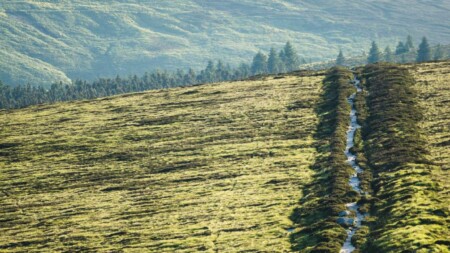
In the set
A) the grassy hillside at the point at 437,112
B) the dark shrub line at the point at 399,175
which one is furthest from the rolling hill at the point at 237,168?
the grassy hillside at the point at 437,112

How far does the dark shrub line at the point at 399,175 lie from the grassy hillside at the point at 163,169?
993 cm

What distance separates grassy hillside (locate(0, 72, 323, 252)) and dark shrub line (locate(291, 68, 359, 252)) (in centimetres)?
181

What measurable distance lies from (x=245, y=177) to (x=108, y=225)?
21.0 m

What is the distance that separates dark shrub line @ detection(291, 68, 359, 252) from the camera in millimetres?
66188

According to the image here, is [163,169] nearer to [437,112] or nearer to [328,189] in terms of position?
[328,189]

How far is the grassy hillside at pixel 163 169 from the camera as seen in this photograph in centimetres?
7844

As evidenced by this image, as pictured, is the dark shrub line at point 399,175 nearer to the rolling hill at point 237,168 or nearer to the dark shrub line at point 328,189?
the rolling hill at point 237,168

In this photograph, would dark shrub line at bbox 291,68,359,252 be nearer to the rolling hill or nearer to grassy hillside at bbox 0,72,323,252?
the rolling hill

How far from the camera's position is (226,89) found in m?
145

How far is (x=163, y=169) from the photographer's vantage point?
338 ft

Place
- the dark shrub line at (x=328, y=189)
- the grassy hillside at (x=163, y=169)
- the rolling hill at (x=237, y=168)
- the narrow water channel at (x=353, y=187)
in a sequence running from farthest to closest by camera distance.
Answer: the grassy hillside at (x=163, y=169) < the rolling hill at (x=237, y=168) < the dark shrub line at (x=328, y=189) < the narrow water channel at (x=353, y=187)

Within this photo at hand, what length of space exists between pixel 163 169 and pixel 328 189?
3244 centimetres

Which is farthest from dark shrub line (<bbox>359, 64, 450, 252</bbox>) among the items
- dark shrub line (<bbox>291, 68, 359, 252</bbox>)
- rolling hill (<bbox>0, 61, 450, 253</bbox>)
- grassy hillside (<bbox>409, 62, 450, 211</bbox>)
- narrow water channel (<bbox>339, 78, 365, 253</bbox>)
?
dark shrub line (<bbox>291, 68, 359, 252</bbox>)

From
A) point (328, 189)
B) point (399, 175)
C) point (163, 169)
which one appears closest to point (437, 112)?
point (399, 175)
